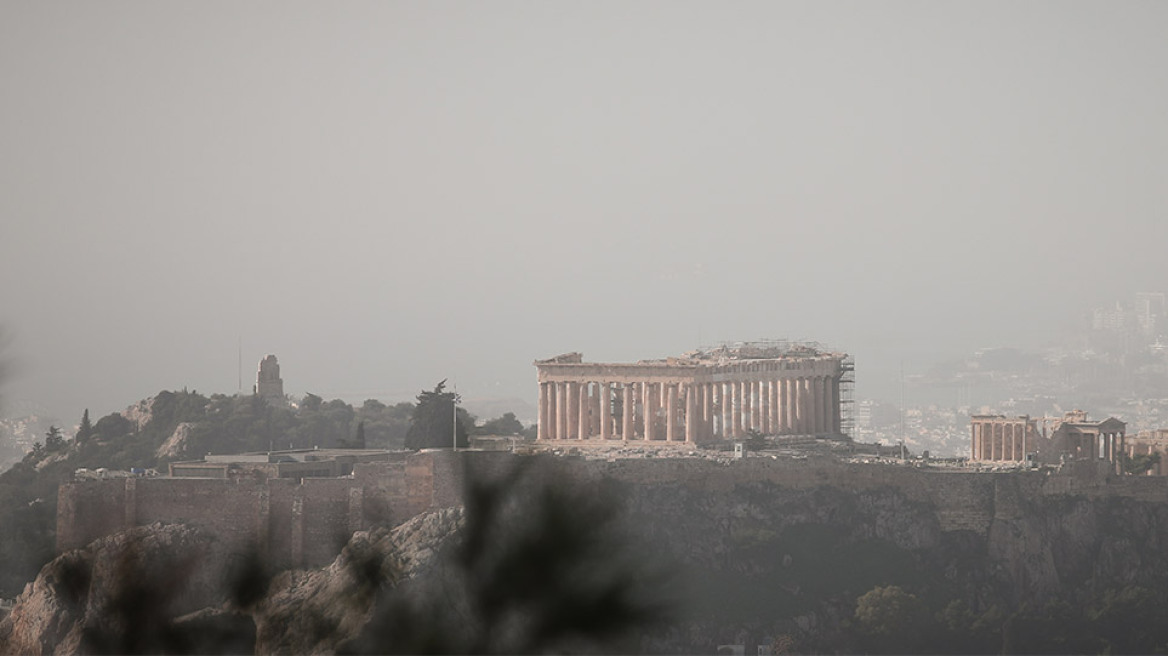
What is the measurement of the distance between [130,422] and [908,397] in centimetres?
7944

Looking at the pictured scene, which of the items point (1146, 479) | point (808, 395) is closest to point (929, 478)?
point (1146, 479)

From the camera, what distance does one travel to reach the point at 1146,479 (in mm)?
73812

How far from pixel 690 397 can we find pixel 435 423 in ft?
34.2

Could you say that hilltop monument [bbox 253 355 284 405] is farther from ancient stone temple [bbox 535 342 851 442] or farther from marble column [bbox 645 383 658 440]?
marble column [bbox 645 383 658 440]

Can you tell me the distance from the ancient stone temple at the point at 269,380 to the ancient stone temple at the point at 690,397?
3008 cm

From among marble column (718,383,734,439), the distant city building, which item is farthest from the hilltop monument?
the distant city building

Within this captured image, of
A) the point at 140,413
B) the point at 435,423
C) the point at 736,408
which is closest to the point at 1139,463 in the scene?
the point at 736,408

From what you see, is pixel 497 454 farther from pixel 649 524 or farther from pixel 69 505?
pixel 69 505

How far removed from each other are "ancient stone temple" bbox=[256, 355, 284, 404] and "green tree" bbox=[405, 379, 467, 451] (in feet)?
77.8

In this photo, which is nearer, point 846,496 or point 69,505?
point 69,505

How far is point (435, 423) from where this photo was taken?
8312cm

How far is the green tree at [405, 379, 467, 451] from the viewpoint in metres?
81.5

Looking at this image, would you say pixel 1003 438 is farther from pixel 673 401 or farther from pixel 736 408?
pixel 673 401

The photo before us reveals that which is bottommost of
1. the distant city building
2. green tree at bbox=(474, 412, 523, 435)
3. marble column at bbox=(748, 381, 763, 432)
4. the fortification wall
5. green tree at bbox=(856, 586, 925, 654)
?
green tree at bbox=(856, 586, 925, 654)
